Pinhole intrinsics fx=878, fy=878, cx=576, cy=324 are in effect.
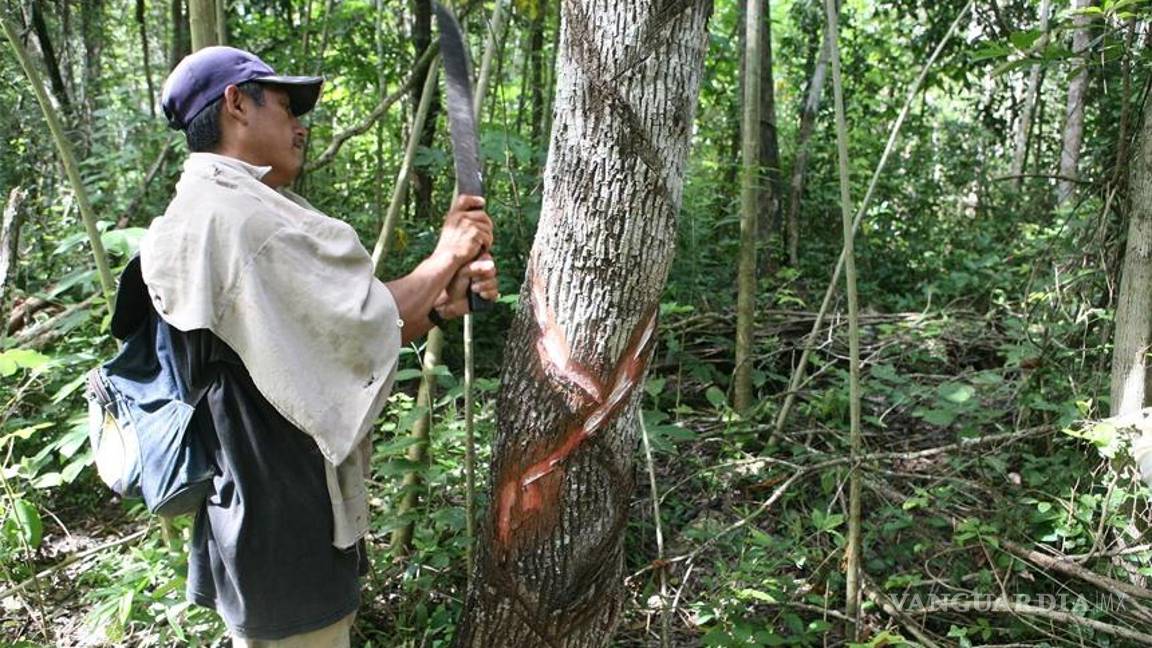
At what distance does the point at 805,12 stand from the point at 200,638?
287 inches

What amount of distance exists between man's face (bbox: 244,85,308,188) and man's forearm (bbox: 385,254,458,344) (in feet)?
1.22

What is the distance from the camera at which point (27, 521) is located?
262 cm

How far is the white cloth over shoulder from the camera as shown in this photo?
1.68 metres

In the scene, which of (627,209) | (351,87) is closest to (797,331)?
(627,209)

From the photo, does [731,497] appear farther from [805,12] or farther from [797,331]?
[805,12]

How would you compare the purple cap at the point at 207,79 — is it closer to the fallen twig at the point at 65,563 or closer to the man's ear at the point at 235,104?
the man's ear at the point at 235,104

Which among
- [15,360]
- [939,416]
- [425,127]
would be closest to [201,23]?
[15,360]

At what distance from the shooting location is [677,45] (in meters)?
1.95

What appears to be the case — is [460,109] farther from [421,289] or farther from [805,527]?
[805,527]

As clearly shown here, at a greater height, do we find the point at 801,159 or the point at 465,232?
the point at 801,159

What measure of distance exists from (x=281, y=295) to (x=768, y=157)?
214 inches

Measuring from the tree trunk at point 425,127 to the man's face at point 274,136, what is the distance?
371 cm

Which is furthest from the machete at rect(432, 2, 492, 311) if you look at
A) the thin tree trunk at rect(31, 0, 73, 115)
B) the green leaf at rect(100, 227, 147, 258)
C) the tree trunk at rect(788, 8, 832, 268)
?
the thin tree trunk at rect(31, 0, 73, 115)

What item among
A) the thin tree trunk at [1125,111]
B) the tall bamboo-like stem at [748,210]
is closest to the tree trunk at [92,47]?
the tall bamboo-like stem at [748,210]
